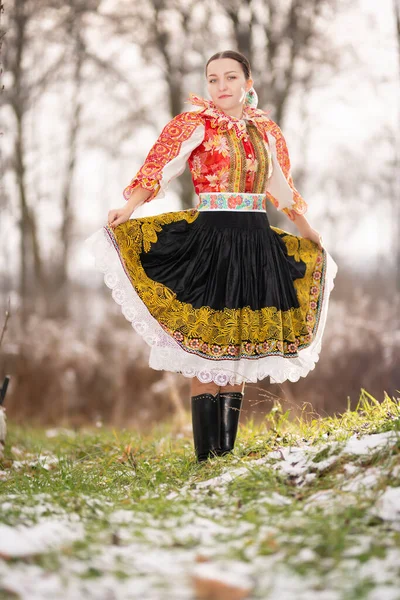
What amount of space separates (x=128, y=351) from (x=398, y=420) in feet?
18.2

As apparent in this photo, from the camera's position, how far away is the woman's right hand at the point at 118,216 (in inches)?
141

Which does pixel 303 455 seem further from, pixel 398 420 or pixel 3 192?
pixel 3 192

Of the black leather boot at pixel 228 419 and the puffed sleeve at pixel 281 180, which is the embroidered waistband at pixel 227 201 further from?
the black leather boot at pixel 228 419

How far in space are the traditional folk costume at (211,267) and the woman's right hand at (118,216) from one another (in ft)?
0.11

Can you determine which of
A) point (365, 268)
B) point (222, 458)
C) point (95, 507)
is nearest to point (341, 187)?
point (365, 268)

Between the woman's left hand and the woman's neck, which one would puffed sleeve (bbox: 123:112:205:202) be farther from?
the woman's left hand

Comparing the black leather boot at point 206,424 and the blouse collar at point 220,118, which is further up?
the blouse collar at point 220,118

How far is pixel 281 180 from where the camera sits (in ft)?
13.2

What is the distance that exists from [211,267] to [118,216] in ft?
1.71

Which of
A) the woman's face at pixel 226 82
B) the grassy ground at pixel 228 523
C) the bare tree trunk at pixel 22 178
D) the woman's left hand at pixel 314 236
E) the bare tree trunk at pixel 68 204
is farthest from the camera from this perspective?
the bare tree trunk at pixel 68 204

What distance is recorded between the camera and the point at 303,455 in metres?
3.17

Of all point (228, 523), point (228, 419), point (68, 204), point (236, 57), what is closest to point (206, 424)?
point (228, 419)

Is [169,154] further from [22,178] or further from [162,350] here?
[22,178]

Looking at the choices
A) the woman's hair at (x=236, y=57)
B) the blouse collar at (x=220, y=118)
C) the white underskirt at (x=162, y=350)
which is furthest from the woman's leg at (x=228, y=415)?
the woman's hair at (x=236, y=57)
